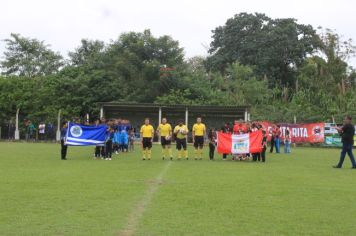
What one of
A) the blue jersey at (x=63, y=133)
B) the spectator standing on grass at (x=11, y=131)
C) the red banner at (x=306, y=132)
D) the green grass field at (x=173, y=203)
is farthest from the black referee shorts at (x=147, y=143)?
the spectator standing on grass at (x=11, y=131)

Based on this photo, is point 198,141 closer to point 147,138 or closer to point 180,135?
point 180,135

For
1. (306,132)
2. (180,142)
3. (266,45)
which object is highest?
(266,45)

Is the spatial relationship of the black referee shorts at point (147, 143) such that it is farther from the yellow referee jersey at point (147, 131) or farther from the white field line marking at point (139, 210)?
the white field line marking at point (139, 210)

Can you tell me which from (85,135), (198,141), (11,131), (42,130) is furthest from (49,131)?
(198,141)

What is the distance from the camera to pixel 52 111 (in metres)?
44.5

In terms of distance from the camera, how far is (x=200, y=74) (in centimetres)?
5731

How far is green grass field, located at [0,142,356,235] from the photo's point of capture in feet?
25.2

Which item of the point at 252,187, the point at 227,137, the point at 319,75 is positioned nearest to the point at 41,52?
the point at 319,75

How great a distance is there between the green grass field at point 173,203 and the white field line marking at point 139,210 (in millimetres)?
14

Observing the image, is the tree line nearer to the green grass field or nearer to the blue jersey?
the blue jersey

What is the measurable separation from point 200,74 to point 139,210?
48.8 meters

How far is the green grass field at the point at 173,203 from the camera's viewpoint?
7.68m

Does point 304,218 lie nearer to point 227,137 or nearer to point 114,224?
point 114,224

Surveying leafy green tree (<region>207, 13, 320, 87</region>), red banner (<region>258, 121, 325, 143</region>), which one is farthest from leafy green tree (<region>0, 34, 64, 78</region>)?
red banner (<region>258, 121, 325, 143</region>)
